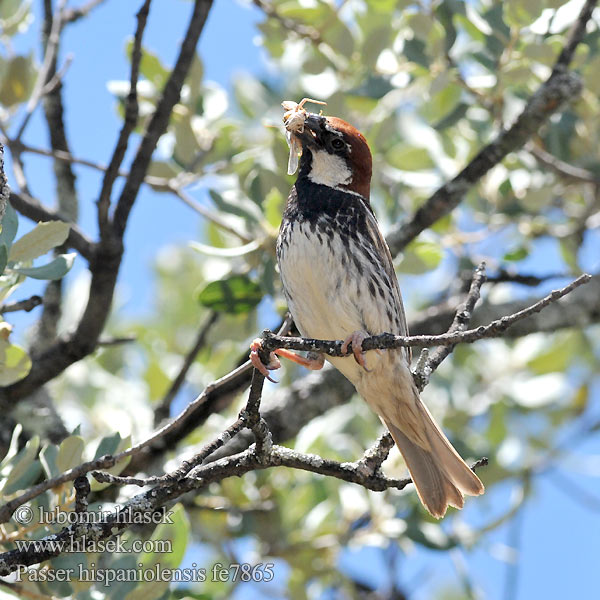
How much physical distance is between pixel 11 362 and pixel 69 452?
330 mm

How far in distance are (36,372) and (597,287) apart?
294 cm

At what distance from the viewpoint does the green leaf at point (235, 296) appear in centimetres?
409

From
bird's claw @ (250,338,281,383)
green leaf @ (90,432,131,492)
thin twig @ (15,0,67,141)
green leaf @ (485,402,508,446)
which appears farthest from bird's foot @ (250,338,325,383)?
green leaf @ (485,402,508,446)

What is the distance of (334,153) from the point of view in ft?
12.3

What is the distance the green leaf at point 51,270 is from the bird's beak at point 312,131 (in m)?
1.24

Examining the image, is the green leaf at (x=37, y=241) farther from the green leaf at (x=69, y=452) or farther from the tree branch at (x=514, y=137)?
the tree branch at (x=514, y=137)

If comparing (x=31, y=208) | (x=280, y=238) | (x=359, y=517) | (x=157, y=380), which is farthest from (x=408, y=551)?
(x=31, y=208)

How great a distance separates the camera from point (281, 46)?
4.99 meters

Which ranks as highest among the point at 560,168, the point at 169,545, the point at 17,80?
the point at 560,168

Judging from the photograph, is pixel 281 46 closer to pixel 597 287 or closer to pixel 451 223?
pixel 451 223

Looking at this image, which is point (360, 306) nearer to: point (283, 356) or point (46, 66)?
point (283, 356)

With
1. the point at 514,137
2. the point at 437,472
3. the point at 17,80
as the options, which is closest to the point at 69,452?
the point at 437,472

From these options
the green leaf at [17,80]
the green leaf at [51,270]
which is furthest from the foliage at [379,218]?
the green leaf at [51,270]

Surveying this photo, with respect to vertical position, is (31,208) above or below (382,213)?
below
